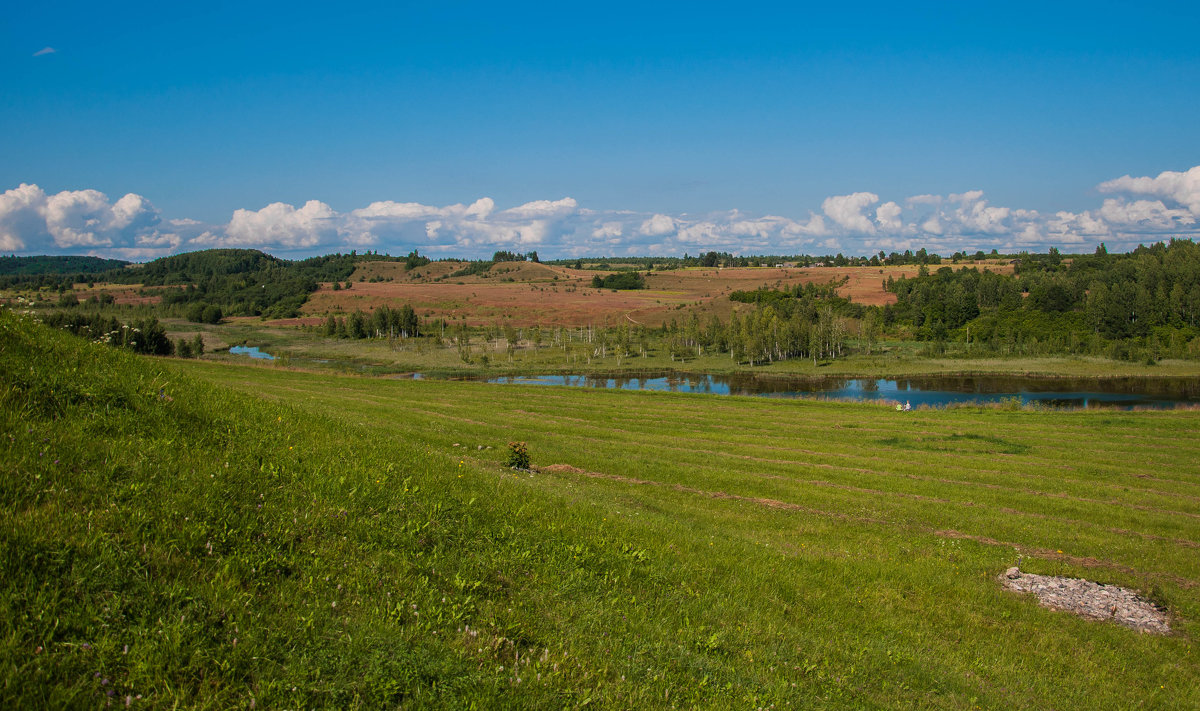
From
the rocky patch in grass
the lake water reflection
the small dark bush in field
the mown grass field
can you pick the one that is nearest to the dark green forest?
the lake water reflection

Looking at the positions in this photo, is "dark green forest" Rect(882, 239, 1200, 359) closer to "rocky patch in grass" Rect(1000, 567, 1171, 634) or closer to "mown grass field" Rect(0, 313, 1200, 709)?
"rocky patch in grass" Rect(1000, 567, 1171, 634)

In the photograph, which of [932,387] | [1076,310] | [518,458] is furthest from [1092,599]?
[1076,310]

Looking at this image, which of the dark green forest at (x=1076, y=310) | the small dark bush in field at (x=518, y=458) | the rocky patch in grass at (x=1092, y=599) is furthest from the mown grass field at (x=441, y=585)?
the dark green forest at (x=1076, y=310)

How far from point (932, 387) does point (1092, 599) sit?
91.2 meters

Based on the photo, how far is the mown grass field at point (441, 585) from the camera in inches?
200

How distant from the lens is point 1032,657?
9.67 metres

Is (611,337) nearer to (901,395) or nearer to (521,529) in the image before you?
(901,395)

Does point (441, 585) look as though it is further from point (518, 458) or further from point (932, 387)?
point (932, 387)

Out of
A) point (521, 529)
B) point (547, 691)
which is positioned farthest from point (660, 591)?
point (547, 691)

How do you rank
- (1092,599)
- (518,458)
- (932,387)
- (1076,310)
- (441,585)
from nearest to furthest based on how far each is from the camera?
(441,585), (1092,599), (518,458), (932,387), (1076,310)

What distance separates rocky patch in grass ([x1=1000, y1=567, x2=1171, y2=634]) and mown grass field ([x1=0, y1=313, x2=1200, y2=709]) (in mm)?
403

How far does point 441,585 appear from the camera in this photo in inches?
273

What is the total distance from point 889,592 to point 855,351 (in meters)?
137

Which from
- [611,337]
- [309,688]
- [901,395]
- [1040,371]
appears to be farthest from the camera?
[611,337]
